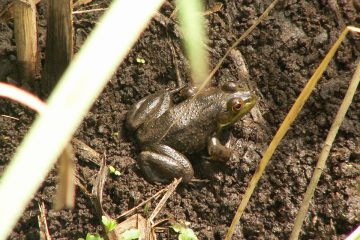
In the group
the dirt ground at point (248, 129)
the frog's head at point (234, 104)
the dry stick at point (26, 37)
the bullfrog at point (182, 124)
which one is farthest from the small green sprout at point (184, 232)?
the dry stick at point (26, 37)

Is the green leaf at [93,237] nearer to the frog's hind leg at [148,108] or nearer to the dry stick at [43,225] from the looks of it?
the dry stick at [43,225]

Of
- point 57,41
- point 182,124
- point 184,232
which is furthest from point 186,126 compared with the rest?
point 57,41

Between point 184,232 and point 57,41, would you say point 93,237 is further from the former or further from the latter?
point 57,41

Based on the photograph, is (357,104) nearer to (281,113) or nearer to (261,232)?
(281,113)

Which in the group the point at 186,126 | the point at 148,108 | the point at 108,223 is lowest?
the point at 108,223

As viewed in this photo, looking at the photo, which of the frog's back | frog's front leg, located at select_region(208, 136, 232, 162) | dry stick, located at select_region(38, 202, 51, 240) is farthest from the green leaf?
frog's front leg, located at select_region(208, 136, 232, 162)

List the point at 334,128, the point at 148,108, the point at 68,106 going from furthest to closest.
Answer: the point at 148,108, the point at 334,128, the point at 68,106
